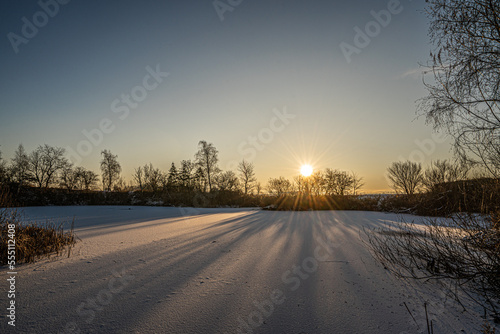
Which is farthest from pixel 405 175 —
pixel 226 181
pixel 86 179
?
pixel 86 179

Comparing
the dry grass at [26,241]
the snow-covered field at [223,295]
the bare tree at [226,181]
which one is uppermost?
the bare tree at [226,181]

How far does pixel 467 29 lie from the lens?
2.51m

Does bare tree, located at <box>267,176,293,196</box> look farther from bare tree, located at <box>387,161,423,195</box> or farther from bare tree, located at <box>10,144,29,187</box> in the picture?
bare tree, located at <box>10,144,29,187</box>

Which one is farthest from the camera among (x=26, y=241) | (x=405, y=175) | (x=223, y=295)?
(x=405, y=175)

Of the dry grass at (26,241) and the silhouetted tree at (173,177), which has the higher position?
the silhouetted tree at (173,177)

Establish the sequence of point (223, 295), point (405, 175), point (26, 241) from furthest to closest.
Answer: point (405, 175)
point (26, 241)
point (223, 295)

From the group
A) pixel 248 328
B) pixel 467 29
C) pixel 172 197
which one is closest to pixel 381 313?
pixel 248 328

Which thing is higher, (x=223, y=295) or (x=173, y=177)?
(x=173, y=177)

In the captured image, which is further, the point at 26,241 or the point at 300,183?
the point at 300,183

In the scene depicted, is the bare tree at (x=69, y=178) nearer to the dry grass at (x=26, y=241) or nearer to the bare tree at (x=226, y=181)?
the bare tree at (x=226, y=181)


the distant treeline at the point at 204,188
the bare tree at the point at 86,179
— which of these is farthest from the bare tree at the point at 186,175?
the bare tree at the point at 86,179

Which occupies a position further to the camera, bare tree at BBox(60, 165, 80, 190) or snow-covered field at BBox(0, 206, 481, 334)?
bare tree at BBox(60, 165, 80, 190)

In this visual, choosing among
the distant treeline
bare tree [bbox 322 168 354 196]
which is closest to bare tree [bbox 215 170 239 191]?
the distant treeline

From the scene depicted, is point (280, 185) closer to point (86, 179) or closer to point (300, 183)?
point (300, 183)
